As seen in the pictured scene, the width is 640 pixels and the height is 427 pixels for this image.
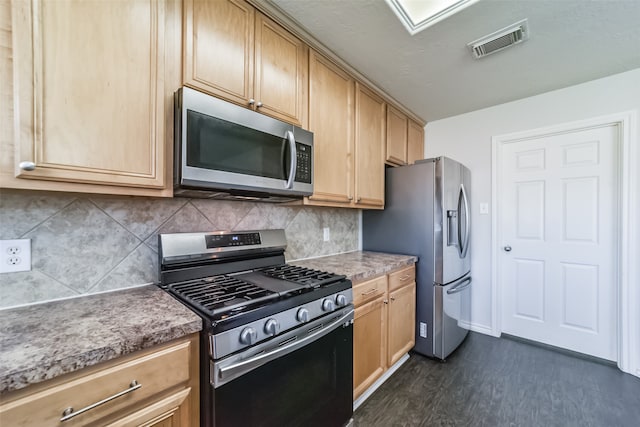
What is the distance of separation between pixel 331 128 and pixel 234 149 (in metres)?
0.87

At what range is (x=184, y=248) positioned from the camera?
136cm

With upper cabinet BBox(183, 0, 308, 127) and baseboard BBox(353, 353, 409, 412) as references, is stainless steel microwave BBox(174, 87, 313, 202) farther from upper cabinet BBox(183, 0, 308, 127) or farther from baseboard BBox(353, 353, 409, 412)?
baseboard BBox(353, 353, 409, 412)

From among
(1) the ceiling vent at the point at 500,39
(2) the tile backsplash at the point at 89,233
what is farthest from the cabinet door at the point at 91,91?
(1) the ceiling vent at the point at 500,39

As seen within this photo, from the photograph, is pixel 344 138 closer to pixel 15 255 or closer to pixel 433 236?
pixel 433 236

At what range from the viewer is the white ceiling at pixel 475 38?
151cm

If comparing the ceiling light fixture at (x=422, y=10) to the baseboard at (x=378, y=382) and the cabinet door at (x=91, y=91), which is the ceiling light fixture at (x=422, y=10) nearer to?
the cabinet door at (x=91, y=91)

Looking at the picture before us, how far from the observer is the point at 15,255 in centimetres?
A: 100

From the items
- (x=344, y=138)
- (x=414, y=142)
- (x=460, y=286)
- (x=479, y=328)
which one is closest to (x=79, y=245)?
(x=344, y=138)

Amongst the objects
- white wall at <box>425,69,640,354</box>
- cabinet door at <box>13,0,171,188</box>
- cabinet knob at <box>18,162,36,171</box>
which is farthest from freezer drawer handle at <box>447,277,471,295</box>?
cabinet knob at <box>18,162,36,171</box>

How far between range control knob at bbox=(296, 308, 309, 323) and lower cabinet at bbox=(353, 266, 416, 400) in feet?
1.73

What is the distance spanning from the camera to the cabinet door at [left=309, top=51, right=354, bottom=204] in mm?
1810

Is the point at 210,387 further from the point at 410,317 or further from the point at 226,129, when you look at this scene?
the point at 410,317

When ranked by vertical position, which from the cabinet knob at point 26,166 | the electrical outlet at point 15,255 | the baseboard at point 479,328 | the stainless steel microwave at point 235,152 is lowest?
the baseboard at point 479,328

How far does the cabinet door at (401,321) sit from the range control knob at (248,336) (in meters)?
1.30
